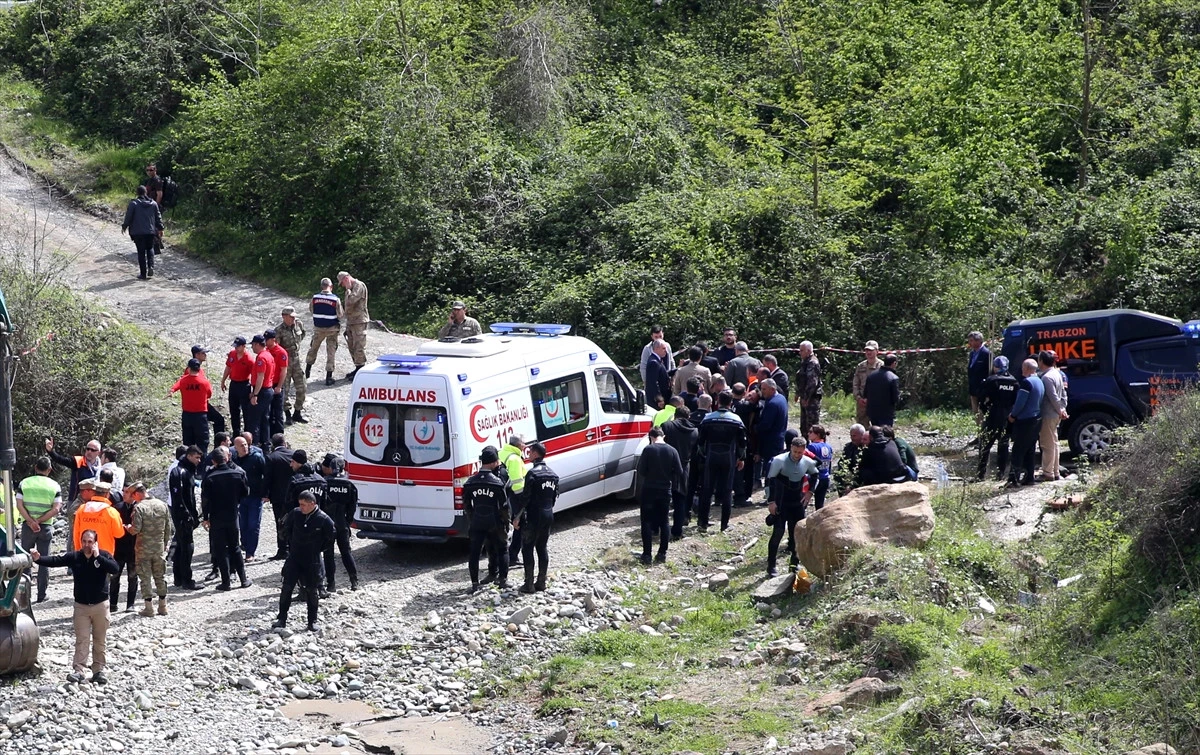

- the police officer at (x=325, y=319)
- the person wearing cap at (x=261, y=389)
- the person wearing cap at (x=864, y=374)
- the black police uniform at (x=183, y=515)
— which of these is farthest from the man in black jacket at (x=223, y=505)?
the person wearing cap at (x=864, y=374)

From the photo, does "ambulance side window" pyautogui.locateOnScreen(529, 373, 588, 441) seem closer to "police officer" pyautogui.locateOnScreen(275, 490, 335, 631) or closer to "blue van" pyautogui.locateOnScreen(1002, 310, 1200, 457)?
"police officer" pyautogui.locateOnScreen(275, 490, 335, 631)

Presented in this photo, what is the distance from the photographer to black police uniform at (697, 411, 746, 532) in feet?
52.0

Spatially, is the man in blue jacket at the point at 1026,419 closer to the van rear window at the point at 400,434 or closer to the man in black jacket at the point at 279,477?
the van rear window at the point at 400,434

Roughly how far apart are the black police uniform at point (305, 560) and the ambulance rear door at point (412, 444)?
1.67 m

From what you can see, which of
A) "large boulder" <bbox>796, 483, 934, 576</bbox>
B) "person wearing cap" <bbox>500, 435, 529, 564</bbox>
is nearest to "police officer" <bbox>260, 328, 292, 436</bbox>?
"person wearing cap" <bbox>500, 435, 529, 564</bbox>

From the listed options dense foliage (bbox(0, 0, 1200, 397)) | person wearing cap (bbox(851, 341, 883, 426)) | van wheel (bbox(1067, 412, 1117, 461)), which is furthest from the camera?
dense foliage (bbox(0, 0, 1200, 397))

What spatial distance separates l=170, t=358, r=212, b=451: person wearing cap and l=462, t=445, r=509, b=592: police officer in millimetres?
5345

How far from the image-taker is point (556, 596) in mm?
13883

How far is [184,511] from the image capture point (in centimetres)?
1448

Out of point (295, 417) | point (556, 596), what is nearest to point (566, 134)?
point (295, 417)

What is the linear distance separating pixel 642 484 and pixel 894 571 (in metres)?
3.31

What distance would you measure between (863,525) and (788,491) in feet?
3.33

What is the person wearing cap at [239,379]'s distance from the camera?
1797 centimetres

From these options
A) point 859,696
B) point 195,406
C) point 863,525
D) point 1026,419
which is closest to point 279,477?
point 195,406
